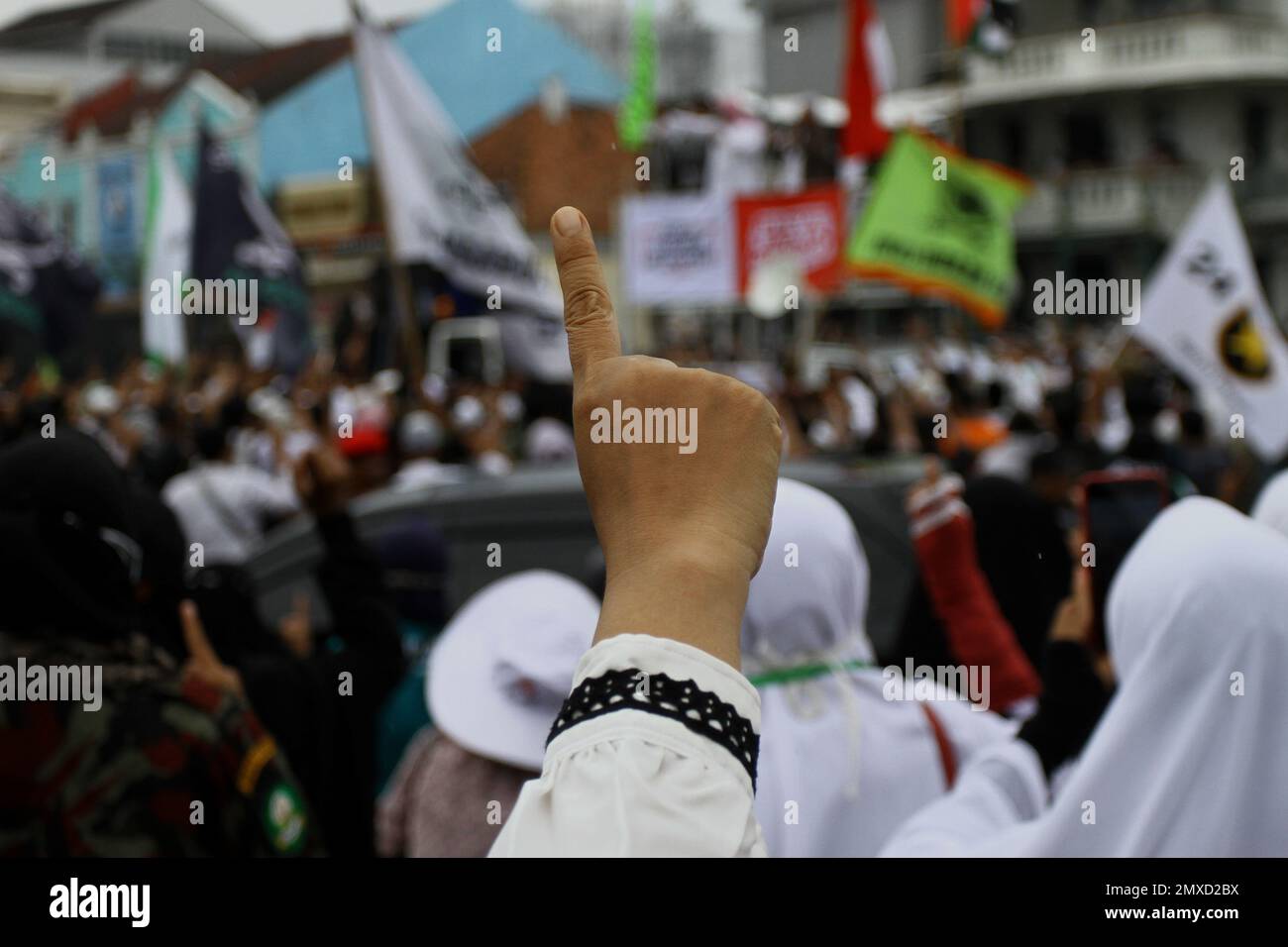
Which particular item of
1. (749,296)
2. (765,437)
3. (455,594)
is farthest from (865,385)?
(765,437)

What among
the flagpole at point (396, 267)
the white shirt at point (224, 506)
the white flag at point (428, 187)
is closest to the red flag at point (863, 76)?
the white flag at point (428, 187)

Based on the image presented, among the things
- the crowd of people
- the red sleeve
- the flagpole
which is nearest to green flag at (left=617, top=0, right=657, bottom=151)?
the flagpole

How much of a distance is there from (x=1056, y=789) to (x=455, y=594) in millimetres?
3103

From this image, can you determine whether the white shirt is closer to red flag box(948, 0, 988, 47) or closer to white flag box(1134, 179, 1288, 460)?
white flag box(1134, 179, 1288, 460)

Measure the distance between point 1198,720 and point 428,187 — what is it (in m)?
6.21

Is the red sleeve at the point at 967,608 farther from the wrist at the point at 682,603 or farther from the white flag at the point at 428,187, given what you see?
the white flag at the point at 428,187

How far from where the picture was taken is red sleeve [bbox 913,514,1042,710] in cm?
295

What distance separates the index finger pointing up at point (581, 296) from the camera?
114 cm

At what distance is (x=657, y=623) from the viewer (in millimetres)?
1067

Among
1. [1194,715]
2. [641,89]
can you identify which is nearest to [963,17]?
[641,89]

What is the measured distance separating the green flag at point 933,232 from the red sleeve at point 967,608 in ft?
21.1

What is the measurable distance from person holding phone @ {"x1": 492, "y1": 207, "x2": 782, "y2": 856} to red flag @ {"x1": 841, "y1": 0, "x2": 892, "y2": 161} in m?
10.9

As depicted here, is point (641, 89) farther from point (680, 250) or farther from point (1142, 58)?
point (1142, 58)

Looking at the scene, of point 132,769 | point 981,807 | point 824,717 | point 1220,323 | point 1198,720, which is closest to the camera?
point 1198,720
